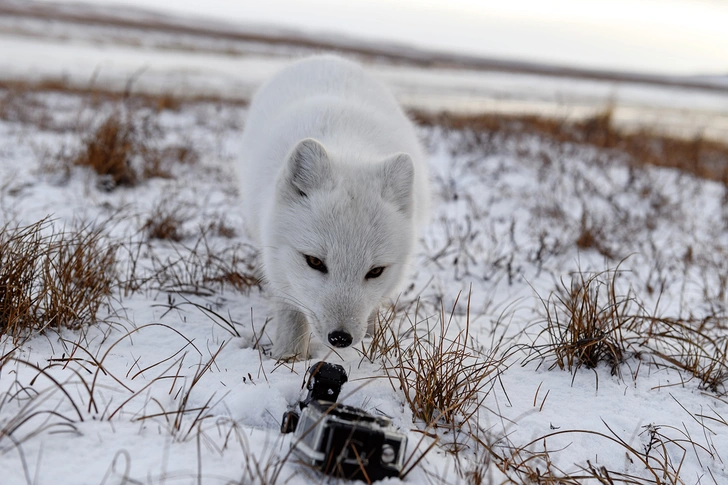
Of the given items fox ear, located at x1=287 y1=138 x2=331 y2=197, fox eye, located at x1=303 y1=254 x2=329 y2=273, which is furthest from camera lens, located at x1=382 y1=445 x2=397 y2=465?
fox ear, located at x1=287 y1=138 x2=331 y2=197

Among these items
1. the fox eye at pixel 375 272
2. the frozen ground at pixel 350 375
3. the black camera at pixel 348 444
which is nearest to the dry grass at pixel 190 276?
the frozen ground at pixel 350 375

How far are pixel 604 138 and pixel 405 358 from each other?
1009 cm

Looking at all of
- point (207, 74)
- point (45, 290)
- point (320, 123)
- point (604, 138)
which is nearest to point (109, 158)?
point (320, 123)

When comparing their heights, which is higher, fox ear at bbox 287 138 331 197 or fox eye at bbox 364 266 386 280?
fox ear at bbox 287 138 331 197

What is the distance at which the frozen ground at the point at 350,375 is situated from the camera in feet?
5.47

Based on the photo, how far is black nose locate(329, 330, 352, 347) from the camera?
2.18 m

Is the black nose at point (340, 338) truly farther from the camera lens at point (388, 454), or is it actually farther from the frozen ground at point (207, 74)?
the frozen ground at point (207, 74)

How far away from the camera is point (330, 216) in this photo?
7.94ft

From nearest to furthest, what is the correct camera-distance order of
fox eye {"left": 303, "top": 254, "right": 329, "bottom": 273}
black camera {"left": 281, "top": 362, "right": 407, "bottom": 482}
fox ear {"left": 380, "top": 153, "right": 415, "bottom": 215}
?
black camera {"left": 281, "top": 362, "right": 407, "bottom": 482} < fox eye {"left": 303, "top": 254, "right": 329, "bottom": 273} < fox ear {"left": 380, "top": 153, "right": 415, "bottom": 215}

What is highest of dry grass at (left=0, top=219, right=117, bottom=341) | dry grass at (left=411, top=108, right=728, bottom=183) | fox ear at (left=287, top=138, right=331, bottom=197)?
dry grass at (left=411, top=108, right=728, bottom=183)

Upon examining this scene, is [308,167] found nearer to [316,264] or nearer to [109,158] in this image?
[316,264]

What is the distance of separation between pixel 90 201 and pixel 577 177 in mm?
6218

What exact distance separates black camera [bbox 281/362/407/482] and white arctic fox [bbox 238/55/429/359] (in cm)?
52

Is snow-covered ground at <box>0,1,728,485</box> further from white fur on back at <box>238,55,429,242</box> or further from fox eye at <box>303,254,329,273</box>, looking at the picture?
white fur on back at <box>238,55,429,242</box>
